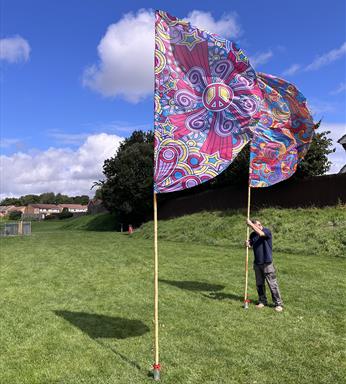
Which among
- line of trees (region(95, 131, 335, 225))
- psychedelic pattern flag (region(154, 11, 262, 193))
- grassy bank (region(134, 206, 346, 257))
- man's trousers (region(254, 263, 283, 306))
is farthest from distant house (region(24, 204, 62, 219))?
psychedelic pattern flag (region(154, 11, 262, 193))

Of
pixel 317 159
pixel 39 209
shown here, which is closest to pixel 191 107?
pixel 317 159

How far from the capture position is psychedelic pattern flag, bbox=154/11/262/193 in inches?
222

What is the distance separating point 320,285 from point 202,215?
19.2 m

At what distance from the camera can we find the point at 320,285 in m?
10.8

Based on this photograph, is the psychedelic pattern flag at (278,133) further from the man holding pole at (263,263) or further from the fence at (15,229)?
the fence at (15,229)

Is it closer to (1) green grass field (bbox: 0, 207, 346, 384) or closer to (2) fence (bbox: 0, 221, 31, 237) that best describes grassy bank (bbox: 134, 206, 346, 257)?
(1) green grass field (bbox: 0, 207, 346, 384)

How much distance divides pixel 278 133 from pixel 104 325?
5.49 m

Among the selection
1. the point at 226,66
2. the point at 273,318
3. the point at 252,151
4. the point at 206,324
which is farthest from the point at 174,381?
the point at 252,151

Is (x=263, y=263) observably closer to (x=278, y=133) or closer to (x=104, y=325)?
(x=278, y=133)

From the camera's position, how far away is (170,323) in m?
7.56

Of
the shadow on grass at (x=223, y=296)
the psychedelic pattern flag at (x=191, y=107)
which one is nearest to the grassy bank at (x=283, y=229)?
the shadow on grass at (x=223, y=296)

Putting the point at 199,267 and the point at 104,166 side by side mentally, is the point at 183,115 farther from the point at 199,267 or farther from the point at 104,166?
the point at 104,166

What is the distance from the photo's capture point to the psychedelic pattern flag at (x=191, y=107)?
5.63 meters

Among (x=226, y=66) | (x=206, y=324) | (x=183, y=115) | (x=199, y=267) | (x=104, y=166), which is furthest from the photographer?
(x=104, y=166)
